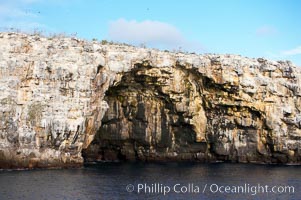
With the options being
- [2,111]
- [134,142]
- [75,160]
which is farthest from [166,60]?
[2,111]

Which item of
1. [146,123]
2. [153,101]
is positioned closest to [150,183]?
[146,123]

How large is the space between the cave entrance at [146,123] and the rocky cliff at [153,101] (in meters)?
0.12

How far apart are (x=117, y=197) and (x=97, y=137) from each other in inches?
1037

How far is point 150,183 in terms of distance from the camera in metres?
39.1

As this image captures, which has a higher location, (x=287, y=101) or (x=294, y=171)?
(x=287, y=101)

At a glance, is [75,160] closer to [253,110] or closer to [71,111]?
[71,111]

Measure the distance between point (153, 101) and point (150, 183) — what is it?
2043 cm

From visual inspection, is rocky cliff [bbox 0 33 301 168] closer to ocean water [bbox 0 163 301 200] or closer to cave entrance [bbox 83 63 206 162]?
cave entrance [bbox 83 63 206 162]

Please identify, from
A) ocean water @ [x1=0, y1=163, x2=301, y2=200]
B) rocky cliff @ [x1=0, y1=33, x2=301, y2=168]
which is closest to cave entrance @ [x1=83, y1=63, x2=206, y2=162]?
rocky cliff @ [x1=0, y1=33, x2=301, y2=168]

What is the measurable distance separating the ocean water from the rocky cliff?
5638 mm

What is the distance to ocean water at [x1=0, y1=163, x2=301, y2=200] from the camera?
33469 mm

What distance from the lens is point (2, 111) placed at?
4397 cm

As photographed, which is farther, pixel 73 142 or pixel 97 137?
pixel 97 137

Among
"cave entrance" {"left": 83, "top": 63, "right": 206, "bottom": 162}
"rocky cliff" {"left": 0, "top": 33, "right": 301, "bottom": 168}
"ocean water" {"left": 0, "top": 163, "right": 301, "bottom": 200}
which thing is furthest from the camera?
"cave entrance" {"left": 83, "top": 63, "right": 206, "bottom": 162}
